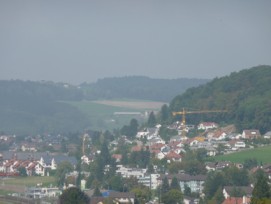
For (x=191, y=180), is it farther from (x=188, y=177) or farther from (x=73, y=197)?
(x=73, y=197)

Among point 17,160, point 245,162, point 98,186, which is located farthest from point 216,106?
point 98,186

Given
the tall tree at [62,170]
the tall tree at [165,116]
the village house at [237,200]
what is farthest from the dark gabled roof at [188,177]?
the tall tree at [165,116]

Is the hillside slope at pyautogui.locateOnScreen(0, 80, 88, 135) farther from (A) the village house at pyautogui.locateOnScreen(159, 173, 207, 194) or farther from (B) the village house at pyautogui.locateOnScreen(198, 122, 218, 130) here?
(A) the village house at pyautogui.locateOnScreen(159, 173, 207, 194)

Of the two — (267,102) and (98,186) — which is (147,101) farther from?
(98,186)

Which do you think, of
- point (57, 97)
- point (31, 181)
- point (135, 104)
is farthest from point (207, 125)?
point (57, 97)

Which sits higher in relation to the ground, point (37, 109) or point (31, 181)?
point (37, 109)

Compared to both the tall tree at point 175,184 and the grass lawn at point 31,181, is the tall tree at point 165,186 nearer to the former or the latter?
the tall tree at point 175,184

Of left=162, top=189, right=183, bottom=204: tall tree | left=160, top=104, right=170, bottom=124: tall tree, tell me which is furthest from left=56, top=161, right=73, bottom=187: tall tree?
left=160, top=104, right=170, bottom=124: tall tree
